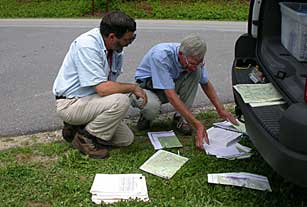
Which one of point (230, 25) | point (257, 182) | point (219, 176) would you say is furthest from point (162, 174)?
point (230, 25)

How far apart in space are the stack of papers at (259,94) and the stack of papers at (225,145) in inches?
23.2

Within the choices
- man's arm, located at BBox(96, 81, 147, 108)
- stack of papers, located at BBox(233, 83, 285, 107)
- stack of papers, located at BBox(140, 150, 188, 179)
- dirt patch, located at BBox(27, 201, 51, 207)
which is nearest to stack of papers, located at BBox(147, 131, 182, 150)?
stack of papers, located at BBox(140, 150, 188, 179)

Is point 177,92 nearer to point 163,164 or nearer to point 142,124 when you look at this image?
point 142,124

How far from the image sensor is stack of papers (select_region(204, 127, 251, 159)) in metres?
3.93

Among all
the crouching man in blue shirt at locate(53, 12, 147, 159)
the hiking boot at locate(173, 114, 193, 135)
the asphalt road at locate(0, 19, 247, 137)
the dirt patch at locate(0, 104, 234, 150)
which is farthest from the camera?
the asphalt road at locate(0, 19, 247, 137)

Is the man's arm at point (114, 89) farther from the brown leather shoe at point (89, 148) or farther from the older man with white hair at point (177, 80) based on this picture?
the brown leather shoe at point (89, 148)

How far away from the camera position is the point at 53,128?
4.62 m

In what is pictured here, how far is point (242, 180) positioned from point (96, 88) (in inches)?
45.1

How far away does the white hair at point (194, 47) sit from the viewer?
12.3 ft

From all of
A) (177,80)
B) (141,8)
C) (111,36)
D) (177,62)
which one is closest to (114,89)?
(111,36)

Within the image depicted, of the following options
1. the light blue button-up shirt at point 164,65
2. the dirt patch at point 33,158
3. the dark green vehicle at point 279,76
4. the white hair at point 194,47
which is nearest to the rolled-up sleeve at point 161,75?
the light blue button-up shirt at point 164,65

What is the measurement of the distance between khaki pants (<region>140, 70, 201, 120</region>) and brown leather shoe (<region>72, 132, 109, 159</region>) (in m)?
0.52

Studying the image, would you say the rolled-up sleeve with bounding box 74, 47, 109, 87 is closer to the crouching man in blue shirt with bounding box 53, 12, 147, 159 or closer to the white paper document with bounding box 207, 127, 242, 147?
the crouching man in blue shirt with bounding box 53, 12, 147, 159

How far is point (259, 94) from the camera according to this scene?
3320 mm
